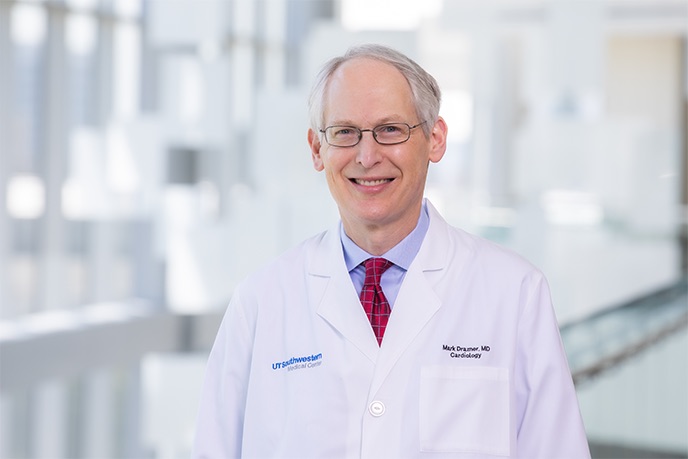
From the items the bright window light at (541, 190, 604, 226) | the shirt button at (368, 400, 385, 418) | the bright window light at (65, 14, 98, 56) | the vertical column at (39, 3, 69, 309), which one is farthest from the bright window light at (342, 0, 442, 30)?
the shirt button at (368, 400, 385, 418)

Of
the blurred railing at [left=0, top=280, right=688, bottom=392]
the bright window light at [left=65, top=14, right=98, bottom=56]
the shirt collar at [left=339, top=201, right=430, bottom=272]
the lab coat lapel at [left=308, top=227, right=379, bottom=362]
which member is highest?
the bright window light at [left=65, top=14, right=98, bottom=56]

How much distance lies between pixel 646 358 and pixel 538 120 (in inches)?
40.2

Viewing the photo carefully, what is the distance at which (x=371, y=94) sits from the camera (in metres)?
1.17

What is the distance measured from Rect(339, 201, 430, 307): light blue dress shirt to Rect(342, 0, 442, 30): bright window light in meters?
2.67

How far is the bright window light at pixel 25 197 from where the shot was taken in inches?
143

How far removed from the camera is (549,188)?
379cm

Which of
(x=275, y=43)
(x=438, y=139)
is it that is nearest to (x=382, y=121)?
(x=438, y=139)

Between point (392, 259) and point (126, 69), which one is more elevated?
point (126, 69)

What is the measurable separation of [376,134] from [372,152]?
0.08ft

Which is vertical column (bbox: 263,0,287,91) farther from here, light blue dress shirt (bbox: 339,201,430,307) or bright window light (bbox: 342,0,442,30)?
light blue dress shirt (bbox: 339,201,430,307)

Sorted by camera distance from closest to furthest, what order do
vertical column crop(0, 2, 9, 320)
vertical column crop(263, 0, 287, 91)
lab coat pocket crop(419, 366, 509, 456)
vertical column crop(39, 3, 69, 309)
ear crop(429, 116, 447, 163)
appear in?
lab coat pocket crop(419, 366, 509, 456) → ear crop(429, 116, 447, 163) → vertical column crop(0, 2, 9, 320) → vertical column crop(39, 3, 69, 309) → vertical column crop(263, 0, 287, 91)

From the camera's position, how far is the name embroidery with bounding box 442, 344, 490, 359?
1.17m

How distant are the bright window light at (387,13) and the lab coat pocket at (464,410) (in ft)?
9.30

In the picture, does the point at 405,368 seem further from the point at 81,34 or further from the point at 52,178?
the point at 81,34
